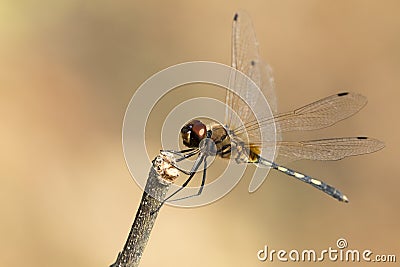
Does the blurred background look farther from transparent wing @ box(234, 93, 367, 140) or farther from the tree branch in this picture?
the tree branch

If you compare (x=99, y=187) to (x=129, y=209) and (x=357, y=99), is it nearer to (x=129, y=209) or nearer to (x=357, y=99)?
(x=129, y=209)

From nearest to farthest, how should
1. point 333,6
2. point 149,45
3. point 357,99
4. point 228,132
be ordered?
point 228,132 < point 357,99 < point 149,45 < point 333,6

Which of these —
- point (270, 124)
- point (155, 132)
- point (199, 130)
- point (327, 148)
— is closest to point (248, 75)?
point (270, 124)

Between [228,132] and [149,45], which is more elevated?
[149,45]

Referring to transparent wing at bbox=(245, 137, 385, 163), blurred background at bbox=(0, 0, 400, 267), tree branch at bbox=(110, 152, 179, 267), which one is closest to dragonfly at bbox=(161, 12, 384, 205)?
transparent wing at bbox=(245, 137, 385, 163)

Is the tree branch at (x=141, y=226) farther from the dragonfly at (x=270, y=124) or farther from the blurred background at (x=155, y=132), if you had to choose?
the blurred background at (x=155, y=132)

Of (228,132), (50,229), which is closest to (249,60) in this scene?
(228,132)
